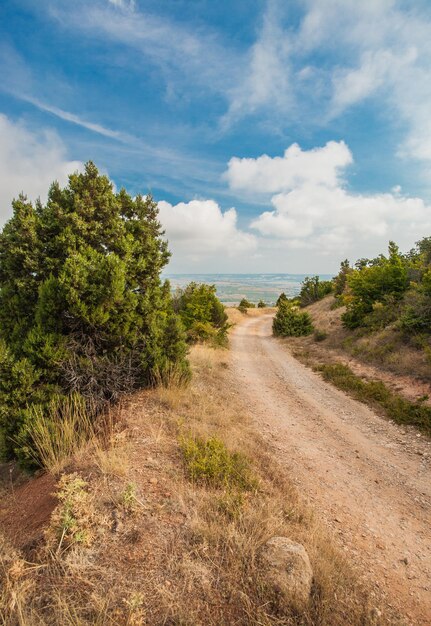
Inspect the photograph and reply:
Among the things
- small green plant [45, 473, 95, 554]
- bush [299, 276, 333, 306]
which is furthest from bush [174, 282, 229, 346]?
bush [299, 276, 333, 306]

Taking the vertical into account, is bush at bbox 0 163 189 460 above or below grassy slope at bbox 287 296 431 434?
above

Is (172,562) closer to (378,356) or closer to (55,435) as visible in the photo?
(55,435)

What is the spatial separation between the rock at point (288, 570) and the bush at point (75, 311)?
443 cm

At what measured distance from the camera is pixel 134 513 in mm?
3705

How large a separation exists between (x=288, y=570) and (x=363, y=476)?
398 centimetres

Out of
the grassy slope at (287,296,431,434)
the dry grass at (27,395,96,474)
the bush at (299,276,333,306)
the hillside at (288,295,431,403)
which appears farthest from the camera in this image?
the bush at (299,276,333,306)

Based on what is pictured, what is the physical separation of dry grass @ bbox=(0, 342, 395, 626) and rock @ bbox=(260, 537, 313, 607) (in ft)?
0.29

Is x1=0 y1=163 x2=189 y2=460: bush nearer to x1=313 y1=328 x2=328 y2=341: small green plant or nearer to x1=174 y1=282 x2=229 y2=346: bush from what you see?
x1=174 y1=282 x2=229 y2=346: bush

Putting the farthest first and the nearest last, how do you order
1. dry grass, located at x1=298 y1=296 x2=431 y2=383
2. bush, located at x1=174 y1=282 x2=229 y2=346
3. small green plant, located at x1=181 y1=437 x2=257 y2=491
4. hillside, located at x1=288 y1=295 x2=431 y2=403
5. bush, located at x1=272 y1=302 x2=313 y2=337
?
bush, located at x1=272 y1=302 x2=313 y2=337 → bush, located at x1=174 y1=282 x2=229 y2=346 → dry grass, located at x1=298 y1=296 x2=431 y2=383 → hillside, located at x1=288 y1=295 x2=431 y2=403 → small green plant, located at x1=181 y1=437 x2=257 y2=491

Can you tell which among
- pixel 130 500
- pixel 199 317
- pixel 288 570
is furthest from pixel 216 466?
pixel 199 317

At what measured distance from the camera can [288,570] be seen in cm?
300

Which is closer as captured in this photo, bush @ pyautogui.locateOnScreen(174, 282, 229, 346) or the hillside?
the hillside

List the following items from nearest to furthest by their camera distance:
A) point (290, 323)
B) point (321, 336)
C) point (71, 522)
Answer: point (71, 522) → point (321, 336) → point (290, 323)

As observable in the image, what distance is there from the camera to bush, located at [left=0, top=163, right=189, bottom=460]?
19.2 ft
